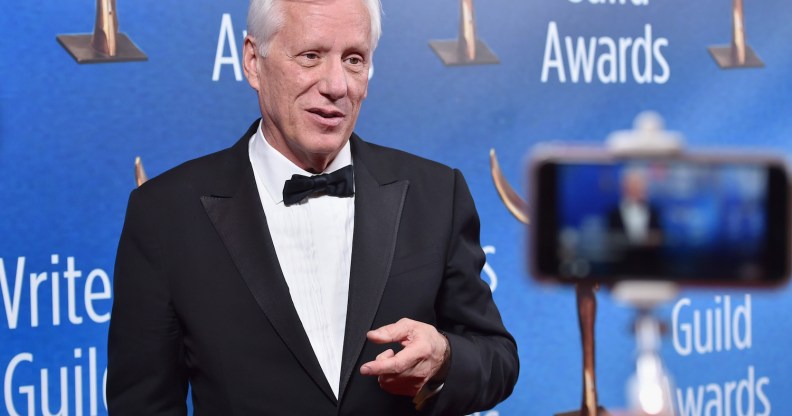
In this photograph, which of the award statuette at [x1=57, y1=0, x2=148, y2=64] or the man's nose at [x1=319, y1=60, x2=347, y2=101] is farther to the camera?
the award statuette at [x1=57, y1=0, x2=148, y2=64]

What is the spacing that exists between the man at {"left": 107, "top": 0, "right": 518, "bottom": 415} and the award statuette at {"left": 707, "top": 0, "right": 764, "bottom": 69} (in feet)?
4.72

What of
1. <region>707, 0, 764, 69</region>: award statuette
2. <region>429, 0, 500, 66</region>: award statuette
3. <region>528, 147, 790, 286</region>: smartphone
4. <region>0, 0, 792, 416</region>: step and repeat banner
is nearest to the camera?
<region>528, 147, 790, 286</region>: smartphone

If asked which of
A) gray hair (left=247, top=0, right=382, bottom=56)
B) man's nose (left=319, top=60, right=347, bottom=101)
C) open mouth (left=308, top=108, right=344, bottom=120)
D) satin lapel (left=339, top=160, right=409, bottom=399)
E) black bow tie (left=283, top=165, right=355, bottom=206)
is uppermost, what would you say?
gray hair (left=247, top=0, right=382, bottom=56)

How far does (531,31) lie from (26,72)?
47.8 inches

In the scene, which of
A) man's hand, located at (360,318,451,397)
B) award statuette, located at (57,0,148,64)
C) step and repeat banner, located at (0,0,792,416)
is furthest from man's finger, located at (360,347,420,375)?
award statuette, located at (57,0,148,64)

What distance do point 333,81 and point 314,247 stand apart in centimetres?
25

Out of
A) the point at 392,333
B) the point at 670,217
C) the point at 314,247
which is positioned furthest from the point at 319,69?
the point at 670,217

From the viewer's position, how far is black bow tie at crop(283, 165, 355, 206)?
1.32 meters

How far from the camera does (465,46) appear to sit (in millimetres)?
2197

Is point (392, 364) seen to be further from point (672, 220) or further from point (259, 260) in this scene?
point (672, 220)

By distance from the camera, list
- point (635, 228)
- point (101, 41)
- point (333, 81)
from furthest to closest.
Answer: point (101, 41) < point (333, 81) < point (635, 228)

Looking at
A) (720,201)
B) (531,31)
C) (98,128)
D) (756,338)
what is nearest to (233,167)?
(98,128)

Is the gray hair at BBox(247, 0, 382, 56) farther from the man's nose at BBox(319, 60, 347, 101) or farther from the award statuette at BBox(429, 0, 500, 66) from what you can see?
the award statuette at BBox(429, 0, 500, 66)

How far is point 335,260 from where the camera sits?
1.32m
